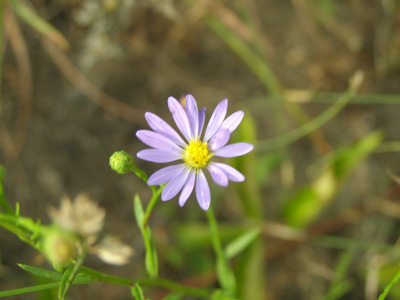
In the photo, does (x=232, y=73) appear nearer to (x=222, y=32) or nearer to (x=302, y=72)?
(x=222, y=32)

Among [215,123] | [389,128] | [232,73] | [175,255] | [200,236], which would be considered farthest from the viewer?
[232,73]

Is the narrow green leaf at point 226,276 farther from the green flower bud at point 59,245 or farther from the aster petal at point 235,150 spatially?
the green flower bud at point 59,245

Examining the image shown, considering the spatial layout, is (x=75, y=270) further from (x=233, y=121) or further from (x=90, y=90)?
(x=90, y=90)

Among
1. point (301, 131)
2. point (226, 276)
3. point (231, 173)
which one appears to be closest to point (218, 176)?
point (231, 173)

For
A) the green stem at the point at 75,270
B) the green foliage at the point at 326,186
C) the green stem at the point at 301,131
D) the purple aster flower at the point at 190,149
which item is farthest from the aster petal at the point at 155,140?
the green stem at the point at 301,131

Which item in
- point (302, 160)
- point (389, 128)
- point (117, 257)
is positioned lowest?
point (117, 257)

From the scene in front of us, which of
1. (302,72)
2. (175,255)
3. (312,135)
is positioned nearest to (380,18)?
(302,72)

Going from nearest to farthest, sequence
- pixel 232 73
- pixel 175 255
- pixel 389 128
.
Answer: pixel 175 255, pixel 389 128, pixel 232 73
